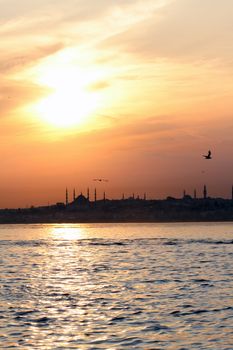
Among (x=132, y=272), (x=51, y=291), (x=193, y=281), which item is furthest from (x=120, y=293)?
(x=132, y=272)

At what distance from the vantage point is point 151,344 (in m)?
34.6

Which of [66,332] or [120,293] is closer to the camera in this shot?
[66,332]

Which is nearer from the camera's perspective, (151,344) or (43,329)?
(151,344)

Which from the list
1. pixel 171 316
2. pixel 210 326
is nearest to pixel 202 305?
pixel 171 316

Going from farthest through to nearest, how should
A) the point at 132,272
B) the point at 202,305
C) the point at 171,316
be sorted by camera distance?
the point at 132,272, the point at 202,305, the point at 171,316

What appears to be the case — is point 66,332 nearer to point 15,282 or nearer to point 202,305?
point 202,305

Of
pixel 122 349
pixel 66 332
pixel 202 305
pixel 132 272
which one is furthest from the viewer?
pixel 132 272

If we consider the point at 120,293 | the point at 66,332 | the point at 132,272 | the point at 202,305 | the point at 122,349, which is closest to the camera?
the point at 122,349

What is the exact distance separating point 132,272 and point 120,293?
20992mm

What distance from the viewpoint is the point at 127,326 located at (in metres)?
39.8

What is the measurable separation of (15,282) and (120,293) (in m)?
15.2

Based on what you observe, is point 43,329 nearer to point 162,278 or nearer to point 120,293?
point 120,293

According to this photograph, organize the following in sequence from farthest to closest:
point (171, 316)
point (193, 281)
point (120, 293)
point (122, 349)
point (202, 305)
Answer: point (193, 281) < point (120, 293) < point (202, 305) < point (171, 316) < point (122, 349)

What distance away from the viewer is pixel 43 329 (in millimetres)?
39062
